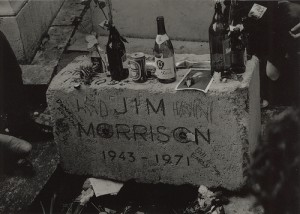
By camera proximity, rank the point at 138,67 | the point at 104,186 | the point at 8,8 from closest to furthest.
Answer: the point at 138,67 → the point at 104,186 → the point at 8,8

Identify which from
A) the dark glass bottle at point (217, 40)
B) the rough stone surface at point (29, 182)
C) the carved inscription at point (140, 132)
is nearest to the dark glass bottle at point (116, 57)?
the carved inscription at point (140, 132)

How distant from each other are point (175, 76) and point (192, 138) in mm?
546

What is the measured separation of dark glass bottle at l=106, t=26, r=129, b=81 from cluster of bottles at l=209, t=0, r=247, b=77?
787mm

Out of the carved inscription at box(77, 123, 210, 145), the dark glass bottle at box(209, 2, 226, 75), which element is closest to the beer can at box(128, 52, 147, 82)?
the carved inscription at box(77, 123, 210, 145)

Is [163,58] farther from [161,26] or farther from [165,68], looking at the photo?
[161,26]

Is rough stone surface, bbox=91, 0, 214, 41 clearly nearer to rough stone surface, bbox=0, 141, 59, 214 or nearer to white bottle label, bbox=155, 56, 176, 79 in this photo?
rough stone surface, bbox=0, 141, 59, 214

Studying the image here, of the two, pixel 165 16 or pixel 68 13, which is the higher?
pixel 68 13

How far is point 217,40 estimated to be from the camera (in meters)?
3.89

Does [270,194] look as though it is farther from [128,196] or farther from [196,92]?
[128,196]

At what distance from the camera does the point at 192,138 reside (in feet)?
12.6

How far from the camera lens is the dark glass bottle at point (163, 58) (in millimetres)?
3713

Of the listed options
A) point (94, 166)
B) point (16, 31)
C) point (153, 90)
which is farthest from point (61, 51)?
point (153, 90)

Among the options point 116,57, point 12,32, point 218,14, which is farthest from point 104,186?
point 12,32

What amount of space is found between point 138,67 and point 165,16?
9.69ft
